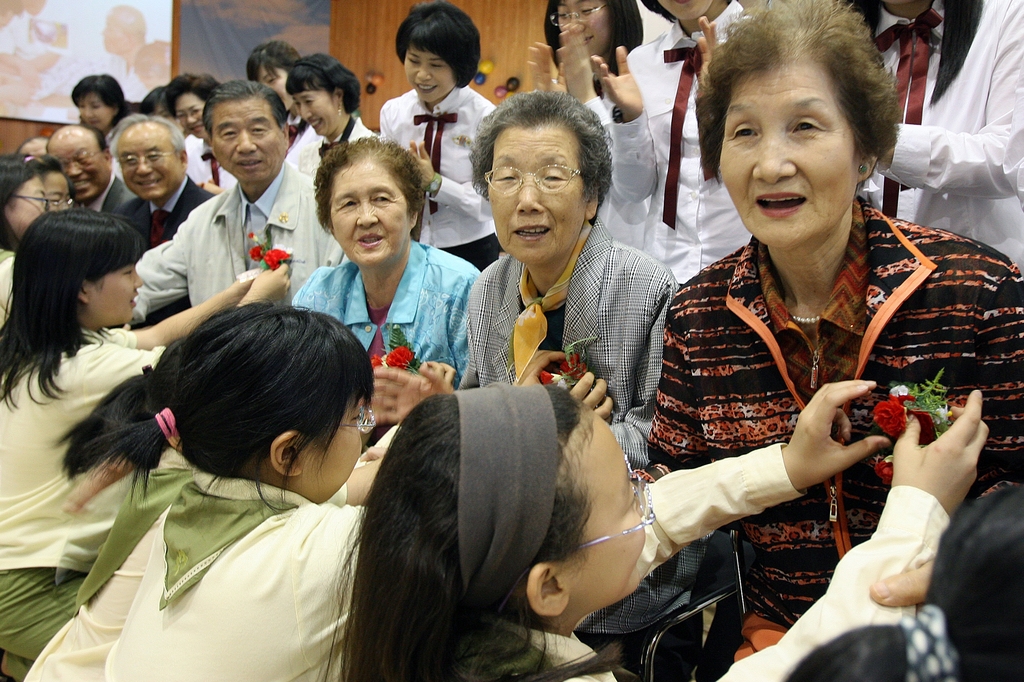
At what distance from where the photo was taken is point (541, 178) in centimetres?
Answer: 223

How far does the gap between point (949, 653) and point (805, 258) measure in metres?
1.10

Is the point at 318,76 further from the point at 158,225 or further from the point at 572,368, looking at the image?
the point at 572,368

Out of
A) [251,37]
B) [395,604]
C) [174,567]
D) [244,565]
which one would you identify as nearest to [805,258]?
[395,604]

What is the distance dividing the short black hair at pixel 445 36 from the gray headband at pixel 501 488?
10.8 ft

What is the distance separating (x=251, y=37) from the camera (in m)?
9.21

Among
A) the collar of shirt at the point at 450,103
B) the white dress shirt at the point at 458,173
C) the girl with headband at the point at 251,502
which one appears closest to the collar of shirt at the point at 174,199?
the white dress shirt at the point at 458,173

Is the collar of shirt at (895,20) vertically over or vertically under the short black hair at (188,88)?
under

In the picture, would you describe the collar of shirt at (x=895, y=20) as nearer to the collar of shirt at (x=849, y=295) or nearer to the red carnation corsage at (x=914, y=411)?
the collar of shirt at (x=849, y=295)

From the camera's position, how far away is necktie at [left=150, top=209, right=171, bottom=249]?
4348 mm

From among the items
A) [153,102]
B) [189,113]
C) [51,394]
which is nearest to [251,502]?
[51,394]

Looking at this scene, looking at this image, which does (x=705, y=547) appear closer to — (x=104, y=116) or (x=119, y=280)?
(x=119, y=280)

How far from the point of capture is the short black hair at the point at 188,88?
6094 millimetres

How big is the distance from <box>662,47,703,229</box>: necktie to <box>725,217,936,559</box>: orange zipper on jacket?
44.0 inches

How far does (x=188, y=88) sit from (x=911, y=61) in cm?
541
